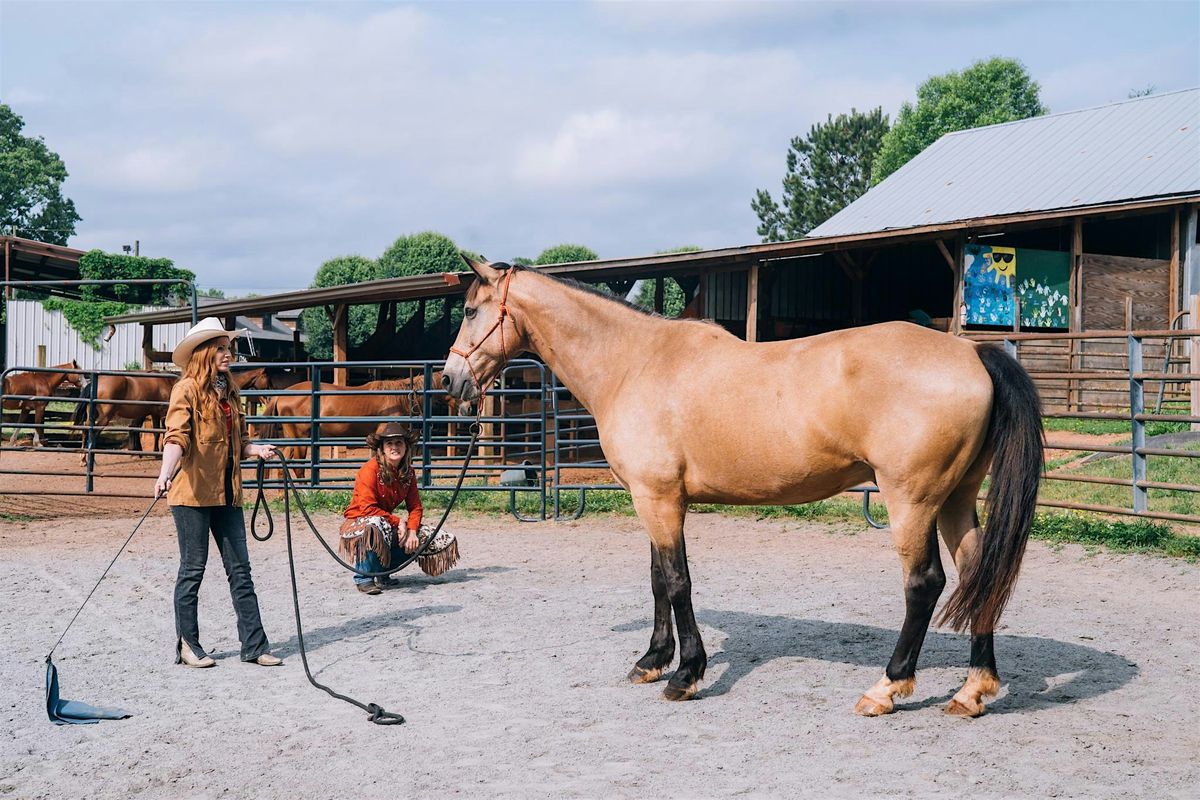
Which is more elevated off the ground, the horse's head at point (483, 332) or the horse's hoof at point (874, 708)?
the horse's head at point (483, 332)

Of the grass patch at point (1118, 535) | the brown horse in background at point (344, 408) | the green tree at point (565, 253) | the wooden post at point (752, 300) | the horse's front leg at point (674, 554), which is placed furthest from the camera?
the green tree at point (565, 253)

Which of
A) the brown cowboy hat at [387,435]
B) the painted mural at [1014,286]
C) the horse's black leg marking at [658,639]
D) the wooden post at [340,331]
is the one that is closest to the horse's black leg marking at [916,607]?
the horse's black leg marking at [658,639]

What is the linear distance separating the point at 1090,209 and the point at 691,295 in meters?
6.83

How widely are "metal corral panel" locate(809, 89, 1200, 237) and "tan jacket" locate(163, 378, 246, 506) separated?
14898mm

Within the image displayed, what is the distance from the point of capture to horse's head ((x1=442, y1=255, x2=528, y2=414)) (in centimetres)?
484

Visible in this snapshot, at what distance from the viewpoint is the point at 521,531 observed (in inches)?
354

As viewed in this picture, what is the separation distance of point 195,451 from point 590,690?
2.17 metres

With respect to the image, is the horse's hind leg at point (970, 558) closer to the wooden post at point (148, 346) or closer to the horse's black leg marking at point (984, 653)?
the horse's black leg marking at point (984, 653)

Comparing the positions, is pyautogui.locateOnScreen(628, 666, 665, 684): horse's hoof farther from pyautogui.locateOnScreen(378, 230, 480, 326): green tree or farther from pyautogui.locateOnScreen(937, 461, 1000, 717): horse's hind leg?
pyautogui.locateOnScreen(378, 230, 480, 326): green tree

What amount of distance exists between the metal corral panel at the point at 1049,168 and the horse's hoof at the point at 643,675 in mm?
14456

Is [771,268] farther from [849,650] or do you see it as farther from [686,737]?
[686,737]

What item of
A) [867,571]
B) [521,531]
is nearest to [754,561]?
[867,571]

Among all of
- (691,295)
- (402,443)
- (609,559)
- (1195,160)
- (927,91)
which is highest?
(927,91)

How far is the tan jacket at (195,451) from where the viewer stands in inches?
185
